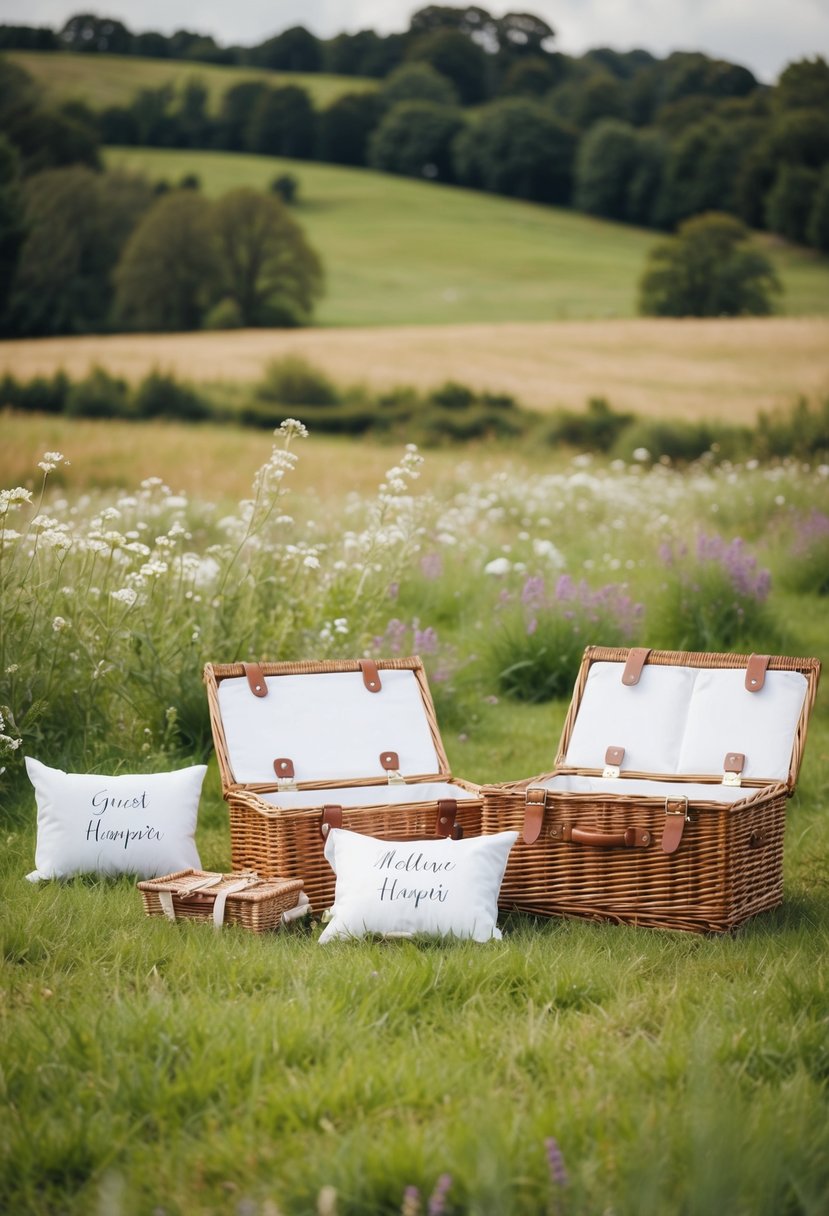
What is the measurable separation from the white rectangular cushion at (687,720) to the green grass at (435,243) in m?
8.89

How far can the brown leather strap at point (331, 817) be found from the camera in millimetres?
3594

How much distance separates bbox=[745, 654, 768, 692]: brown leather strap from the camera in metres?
3.87

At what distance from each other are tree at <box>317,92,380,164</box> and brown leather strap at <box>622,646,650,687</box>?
10.1 m

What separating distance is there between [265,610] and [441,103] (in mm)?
8994

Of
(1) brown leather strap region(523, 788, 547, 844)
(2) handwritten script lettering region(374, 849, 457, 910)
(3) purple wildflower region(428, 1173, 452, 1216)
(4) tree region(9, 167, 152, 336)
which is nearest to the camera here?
(3) purple wildflower region(428, 1173, 452, 1216)

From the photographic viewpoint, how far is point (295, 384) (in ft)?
38.1

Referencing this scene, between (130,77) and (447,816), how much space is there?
991cm

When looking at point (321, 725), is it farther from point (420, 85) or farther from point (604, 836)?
point (420, 85)

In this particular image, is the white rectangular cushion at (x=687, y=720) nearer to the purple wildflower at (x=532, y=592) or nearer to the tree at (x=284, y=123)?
the purple wildflower at (x=532, y=592)

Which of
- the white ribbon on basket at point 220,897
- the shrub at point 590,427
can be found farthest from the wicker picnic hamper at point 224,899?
the shrub at point 590,427

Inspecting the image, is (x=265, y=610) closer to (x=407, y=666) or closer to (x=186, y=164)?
(x=407, y=666)

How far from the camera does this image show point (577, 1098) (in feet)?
7.23

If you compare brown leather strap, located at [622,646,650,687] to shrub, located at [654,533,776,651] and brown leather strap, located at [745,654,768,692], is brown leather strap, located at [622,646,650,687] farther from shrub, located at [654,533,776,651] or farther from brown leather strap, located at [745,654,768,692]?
shrub, located at [654,533,776,651]

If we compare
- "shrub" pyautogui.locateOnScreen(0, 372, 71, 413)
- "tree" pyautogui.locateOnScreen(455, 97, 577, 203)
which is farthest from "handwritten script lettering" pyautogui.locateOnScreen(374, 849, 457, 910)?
"tree" pyautogui.locateOnScreen(455, 97, 577, 203)
